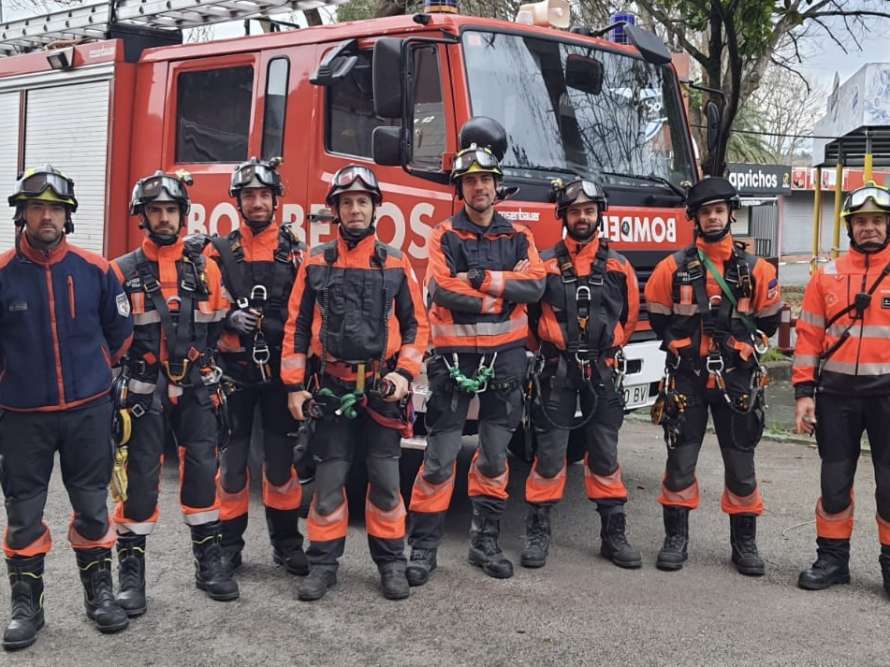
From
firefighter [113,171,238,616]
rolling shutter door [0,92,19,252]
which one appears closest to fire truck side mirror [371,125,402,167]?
firefighter [113,171,238,616]

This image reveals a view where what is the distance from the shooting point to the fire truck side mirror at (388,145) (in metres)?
5.21

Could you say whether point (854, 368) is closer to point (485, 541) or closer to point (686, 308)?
point (686, 308)

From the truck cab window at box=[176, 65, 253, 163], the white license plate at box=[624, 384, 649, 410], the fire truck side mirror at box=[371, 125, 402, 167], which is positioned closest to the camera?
the fire truck side mirror at box=[371, 125, 402, 167]

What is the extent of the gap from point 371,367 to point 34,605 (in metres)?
1.76

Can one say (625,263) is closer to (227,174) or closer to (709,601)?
(709,601)

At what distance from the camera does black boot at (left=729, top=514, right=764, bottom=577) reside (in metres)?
4.94

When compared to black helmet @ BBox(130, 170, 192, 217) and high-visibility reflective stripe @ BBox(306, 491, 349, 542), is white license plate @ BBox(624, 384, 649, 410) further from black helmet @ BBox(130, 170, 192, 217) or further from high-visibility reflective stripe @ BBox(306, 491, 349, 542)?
black helmet @ BBox(130, 170, 192, 217)

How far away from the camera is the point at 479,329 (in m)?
4.82

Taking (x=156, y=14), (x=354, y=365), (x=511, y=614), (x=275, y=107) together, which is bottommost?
(x=511, y=614)

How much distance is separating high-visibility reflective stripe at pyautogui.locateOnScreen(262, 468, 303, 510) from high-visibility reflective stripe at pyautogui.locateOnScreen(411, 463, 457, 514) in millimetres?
607

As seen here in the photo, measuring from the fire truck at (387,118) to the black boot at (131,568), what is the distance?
1493mm

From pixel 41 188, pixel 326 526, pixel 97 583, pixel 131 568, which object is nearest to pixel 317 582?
pixel 326 526

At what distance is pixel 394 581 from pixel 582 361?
1429 mm

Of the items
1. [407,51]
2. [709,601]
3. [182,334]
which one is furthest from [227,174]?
[709,601]
